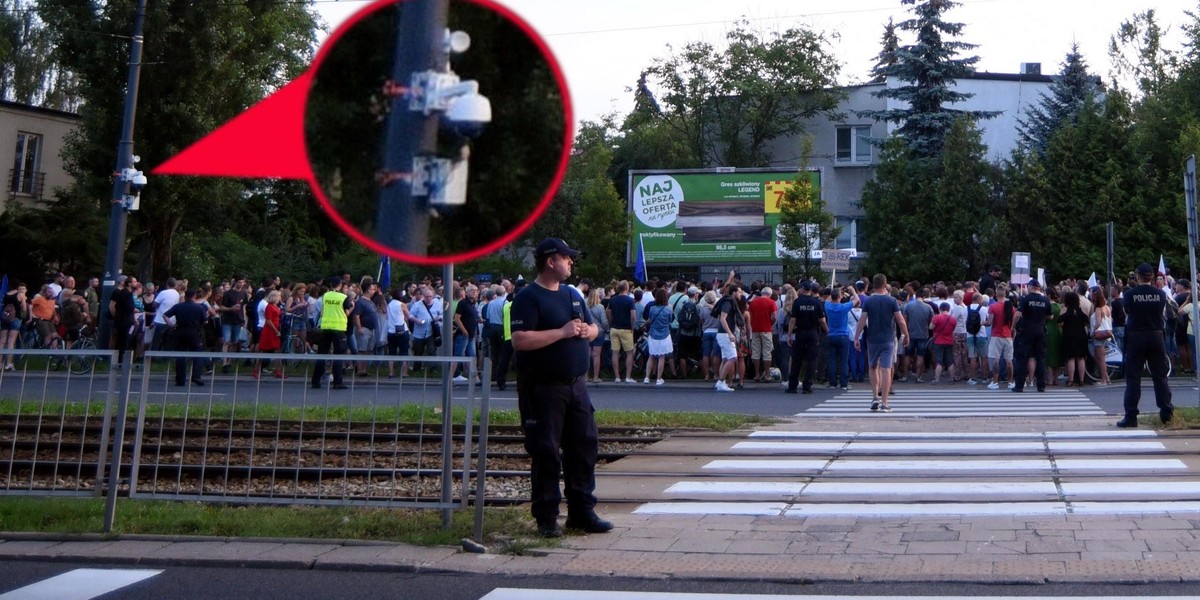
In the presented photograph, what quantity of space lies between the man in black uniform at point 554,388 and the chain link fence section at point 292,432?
553 mm

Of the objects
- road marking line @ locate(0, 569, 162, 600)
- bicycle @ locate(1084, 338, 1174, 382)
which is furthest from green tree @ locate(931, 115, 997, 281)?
road marking line @ locate(0, 569, 162, 600)

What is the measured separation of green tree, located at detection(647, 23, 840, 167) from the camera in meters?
51.4

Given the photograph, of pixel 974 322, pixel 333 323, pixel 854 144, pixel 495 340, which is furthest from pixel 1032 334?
pixel 854 144

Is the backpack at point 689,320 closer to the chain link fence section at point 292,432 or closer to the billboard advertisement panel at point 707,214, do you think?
the chain link fence section at point 292,432

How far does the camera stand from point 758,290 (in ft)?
76.2

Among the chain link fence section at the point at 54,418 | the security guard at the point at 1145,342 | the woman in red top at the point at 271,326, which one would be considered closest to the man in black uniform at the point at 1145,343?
the security guard at the point at 1145,342

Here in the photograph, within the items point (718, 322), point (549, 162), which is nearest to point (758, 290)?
point (718, 322)

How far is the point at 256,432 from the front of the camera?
8.22m

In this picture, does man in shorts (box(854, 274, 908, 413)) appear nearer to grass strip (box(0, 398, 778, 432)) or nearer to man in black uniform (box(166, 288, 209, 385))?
grass strip (box(0, 398, 778, 432))

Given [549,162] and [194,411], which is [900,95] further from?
[549,162]

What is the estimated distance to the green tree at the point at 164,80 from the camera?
103 feet

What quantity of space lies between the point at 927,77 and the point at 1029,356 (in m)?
29.0

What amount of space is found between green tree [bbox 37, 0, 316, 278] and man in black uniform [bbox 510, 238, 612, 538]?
2452cm

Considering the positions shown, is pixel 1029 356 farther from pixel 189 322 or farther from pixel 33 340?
pixel 33 340
